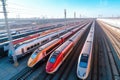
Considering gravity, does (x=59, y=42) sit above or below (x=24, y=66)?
above

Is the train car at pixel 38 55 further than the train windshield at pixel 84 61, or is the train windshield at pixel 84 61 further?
the train car at pixel 38 55

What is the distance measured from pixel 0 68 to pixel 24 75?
18.5ft

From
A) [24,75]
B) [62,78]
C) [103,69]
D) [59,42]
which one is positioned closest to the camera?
[62,78]

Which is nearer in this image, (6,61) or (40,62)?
(40,62)

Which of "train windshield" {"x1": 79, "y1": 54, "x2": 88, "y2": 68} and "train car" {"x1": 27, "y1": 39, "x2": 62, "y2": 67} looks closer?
"train windshield" {"x1": 79, "y1": 54, "x2": 88, "y2": 68}

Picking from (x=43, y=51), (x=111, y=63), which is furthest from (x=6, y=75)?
(x=111, y=63)

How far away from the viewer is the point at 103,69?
55.5ft

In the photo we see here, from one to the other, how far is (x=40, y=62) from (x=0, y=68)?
712 cm

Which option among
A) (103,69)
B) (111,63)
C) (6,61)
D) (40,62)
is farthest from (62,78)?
(6,61)

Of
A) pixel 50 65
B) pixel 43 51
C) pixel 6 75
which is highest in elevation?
pixel 43 51

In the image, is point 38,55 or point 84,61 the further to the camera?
point 38,55

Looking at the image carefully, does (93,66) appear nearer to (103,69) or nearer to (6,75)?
(103,69)

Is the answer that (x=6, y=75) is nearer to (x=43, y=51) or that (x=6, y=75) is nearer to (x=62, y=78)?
(x=43, y=51)

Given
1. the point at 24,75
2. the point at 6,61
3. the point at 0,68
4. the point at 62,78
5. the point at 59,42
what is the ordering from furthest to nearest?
the point at 59,42, the point at 6,61, the point at 0,68, the point at 24,75, the point at 62,78
